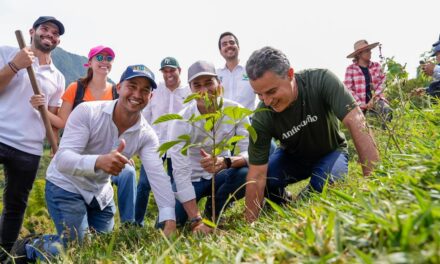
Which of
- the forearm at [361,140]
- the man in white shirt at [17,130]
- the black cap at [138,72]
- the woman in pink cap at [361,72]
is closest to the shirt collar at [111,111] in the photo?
the black cap at [138,72]

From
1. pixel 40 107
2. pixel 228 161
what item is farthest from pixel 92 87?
pixel 228 161

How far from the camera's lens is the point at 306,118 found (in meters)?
3.24

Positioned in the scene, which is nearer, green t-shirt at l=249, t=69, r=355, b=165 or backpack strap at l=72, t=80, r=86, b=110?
green t-shirt at l=249, t=69, r=355, b=165

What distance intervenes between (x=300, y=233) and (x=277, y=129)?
2.24 meters

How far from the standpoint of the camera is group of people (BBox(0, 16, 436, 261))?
2982mm

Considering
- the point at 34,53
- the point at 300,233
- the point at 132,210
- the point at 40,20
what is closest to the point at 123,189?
the point at 132,210

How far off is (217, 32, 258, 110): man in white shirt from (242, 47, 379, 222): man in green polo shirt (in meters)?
1.55

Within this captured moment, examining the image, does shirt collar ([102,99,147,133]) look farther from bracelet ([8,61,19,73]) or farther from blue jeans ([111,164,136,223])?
bracelet ([8,61,19,73])

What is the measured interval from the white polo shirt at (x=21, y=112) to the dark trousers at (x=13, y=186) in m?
0.08

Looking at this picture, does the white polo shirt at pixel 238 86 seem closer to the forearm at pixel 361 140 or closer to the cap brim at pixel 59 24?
the cap brim at pixel 59 24

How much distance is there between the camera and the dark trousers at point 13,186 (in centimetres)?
385

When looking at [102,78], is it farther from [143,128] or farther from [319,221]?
[319,221]

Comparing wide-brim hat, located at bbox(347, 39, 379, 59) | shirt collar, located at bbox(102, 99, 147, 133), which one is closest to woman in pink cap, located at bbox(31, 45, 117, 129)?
shirt collar, located at bbox(102, 99, 147, 133)

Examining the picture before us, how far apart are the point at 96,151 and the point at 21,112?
1.00 metres
